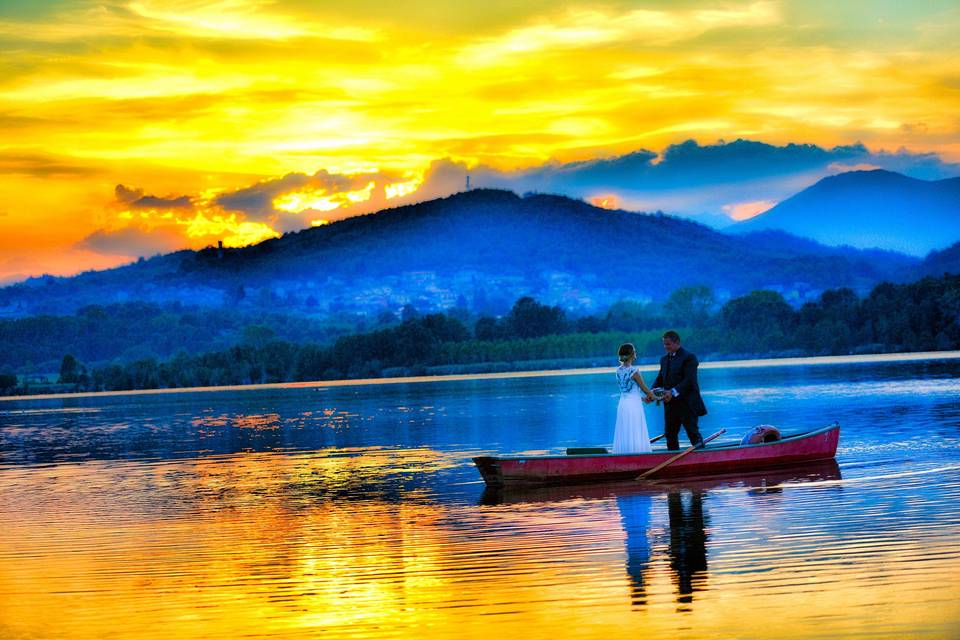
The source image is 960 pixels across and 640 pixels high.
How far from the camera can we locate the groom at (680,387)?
990 inches

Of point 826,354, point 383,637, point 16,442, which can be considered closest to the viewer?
point 383,637

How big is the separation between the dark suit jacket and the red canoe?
935 mm

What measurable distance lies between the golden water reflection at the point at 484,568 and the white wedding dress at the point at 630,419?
1876mm

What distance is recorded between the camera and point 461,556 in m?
17.5

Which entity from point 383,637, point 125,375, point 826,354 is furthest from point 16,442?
point 125,375

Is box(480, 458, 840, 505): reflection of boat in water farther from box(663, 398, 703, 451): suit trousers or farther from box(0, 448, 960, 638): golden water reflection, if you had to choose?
box(663, 398, 703, 451): suit trousers

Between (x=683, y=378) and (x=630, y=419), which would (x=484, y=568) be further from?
(x=683, y=378)

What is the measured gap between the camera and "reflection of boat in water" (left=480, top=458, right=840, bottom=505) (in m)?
23.6

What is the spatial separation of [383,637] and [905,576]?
18.5ft

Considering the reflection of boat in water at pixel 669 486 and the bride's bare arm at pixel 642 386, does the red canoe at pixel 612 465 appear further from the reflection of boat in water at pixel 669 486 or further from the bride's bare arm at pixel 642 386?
the bride's bare arm at pixel 642 386

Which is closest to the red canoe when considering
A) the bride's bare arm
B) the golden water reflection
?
the golden water reflection

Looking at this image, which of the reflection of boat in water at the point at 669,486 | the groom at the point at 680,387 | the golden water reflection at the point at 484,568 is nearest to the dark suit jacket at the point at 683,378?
the groom at the point at 680,387

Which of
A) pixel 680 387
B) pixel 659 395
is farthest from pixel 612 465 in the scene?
pixel 680 387

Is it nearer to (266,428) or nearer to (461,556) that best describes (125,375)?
(266,428)
